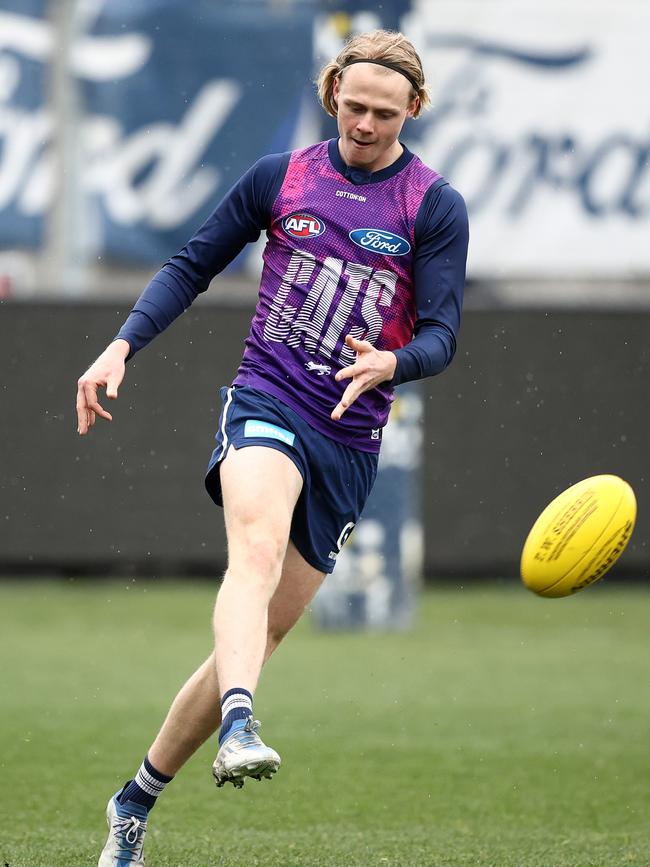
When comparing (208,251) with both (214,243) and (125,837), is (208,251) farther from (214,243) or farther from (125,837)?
(125,837)

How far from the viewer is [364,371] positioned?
4148 mm

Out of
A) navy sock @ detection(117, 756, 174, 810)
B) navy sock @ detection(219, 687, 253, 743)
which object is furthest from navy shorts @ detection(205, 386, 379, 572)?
navy sock @ detection(117, 756, 174, 810)

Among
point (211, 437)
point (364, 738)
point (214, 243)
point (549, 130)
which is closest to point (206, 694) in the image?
point (214, 243)

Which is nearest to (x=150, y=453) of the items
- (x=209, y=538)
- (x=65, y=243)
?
(x=209, y=538)

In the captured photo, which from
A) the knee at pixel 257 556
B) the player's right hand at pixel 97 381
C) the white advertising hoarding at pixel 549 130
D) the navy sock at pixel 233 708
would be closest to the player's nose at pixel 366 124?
the player's right hand at pixel 97 381

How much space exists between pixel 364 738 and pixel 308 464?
3027 mm

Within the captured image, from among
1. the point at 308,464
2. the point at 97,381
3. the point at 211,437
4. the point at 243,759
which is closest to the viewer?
the point at 243,759

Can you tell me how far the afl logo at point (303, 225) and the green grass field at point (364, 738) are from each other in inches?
73.4

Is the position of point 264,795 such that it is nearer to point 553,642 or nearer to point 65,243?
point 553,642

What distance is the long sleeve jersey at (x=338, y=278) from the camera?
4500 mm

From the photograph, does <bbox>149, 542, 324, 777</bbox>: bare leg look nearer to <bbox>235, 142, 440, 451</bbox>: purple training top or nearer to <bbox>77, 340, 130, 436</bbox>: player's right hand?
<bbox>235, 142, 440, 451</bbox>: purple training top

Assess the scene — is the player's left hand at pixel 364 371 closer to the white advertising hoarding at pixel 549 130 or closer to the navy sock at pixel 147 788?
the navy sock at pixel 147 788

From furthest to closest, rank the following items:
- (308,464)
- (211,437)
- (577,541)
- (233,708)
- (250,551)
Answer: (211,437) → (577,541) → (308,464) → (250,551) → (233,708)

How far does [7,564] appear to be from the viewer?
1330cm
